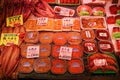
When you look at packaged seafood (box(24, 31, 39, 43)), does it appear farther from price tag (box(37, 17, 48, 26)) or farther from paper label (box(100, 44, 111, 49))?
paper label (box(100, 44, 111, 49))

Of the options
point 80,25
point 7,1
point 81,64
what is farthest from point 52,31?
point 7,1

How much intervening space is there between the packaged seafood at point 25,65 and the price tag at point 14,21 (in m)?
0.59

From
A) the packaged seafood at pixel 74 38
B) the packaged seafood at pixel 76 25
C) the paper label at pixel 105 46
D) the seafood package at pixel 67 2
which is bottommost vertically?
the paper label at pixel 105 46

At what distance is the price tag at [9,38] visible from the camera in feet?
9.47

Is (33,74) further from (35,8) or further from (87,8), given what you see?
(87,8)

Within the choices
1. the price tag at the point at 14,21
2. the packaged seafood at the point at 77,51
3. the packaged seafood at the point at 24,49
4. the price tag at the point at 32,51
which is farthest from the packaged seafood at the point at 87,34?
the price tag at the point at 14,21

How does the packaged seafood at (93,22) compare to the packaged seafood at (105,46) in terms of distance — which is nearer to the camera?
the packaged seafood at (105,46)

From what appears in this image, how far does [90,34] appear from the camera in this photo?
3014 millimetres

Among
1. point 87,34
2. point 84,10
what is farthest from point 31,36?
point 84,10

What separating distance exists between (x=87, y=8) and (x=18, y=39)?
1.13 metres

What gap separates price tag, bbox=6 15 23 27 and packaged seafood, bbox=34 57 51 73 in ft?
2.20

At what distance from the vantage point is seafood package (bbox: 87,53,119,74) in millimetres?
2629

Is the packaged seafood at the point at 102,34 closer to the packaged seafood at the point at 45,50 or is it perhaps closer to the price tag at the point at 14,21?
the packaged seafood at the point at 45,50

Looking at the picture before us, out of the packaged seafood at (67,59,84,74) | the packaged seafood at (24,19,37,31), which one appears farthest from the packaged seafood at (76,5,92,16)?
the packaged seafood at (67,59,84,74)
